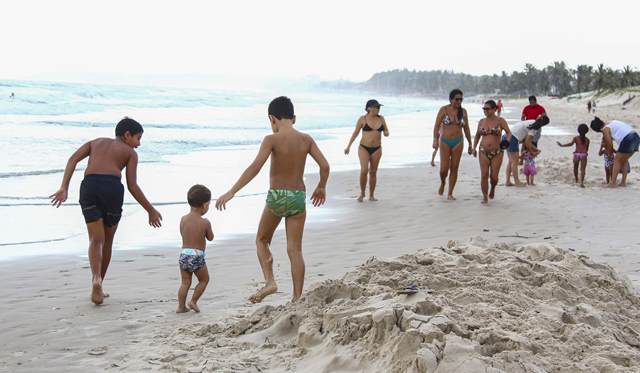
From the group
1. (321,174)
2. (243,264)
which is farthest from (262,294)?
(243,264)

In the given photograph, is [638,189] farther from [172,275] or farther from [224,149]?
[224,149]

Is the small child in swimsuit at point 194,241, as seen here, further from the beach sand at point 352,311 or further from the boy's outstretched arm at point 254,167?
the boy's outstretched arm at point 254,167

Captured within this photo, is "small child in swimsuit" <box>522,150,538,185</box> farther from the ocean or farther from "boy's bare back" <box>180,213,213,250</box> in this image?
"boy's bare back" <box>180,213,213,250</box>

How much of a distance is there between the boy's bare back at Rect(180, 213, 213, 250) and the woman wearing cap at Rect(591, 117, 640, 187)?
8860 millimetres

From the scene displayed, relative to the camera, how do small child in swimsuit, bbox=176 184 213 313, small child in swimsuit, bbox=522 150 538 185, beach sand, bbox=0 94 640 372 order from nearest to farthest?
beach sand, bbox=0 94 640 372
small child in swimsuit, bbox=176 184 213 313
small child in swimsuit, bbox=522 150 538 185

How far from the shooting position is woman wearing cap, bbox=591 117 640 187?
38.6 feet

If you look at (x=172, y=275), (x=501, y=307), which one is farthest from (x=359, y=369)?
(x=172, y=275)

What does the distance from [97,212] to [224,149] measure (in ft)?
53.0

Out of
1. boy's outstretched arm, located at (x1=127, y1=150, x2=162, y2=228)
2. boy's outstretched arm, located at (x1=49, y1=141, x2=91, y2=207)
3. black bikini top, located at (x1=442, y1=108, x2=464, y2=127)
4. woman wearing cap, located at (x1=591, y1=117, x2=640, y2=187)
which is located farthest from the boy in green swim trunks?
woman wearing cap, located at (x1=591, y1=117, x2=640, y2=187)

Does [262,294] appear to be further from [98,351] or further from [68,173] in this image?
[68,173]

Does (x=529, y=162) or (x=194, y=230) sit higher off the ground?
(x=194, y=230)

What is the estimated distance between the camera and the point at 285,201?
5219 mm

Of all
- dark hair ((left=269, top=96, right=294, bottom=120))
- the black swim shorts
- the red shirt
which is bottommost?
the black swim shorts

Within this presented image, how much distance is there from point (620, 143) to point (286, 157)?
8.65 metres
